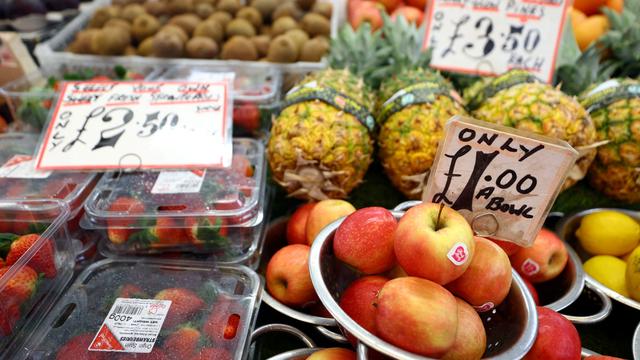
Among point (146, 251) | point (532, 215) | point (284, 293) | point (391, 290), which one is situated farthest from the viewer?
point (146, 251)

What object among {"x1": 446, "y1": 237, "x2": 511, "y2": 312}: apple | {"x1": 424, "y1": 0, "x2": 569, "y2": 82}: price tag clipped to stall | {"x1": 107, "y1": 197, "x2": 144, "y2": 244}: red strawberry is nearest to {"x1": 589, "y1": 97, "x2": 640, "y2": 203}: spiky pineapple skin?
{"x1": 424, "y1": 0, "x2": 569, "y2": 82}: price tag clipped to stall

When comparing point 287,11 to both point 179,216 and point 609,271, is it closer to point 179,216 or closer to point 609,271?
point 179,216

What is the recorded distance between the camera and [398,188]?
1.58 m

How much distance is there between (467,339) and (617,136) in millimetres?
1137

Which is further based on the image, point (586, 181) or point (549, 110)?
point (586, 181)

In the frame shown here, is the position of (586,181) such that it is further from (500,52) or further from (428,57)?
(428,57)

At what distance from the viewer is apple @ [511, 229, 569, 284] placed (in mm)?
1202

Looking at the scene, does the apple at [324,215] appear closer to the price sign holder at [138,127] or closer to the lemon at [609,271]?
the price sign holder at [138,127]

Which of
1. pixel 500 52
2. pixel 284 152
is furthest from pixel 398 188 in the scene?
pixel 500 52

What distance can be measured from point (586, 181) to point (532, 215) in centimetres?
96

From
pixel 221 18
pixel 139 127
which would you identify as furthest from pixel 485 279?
pixel 221 18

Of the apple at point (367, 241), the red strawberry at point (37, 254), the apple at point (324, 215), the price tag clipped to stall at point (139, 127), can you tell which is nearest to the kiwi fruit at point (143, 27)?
the price tag clipped to stall at point (139, 127)

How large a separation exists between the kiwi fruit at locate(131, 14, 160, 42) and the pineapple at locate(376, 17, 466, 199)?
1.64 meters

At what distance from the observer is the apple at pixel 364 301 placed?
83 centimetres
